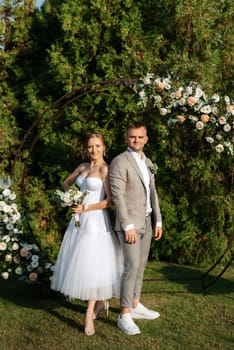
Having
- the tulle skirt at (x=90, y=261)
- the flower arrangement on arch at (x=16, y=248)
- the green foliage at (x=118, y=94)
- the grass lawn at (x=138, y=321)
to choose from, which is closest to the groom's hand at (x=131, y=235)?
the tulle skirt at (x=90, y=261)

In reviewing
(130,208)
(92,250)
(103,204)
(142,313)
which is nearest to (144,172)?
(130,208)

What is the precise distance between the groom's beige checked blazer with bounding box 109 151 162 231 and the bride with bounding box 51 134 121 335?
164 millimetres

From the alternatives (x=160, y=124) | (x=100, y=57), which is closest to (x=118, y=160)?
(x=160, y=124)

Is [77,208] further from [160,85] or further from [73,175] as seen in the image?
[160,85]

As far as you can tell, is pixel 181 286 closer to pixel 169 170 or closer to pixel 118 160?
pixel 169 170

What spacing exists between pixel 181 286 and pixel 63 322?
1817 mm

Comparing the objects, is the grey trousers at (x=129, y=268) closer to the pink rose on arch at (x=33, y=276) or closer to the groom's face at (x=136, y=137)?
the groom's face at (x=136, y=137)

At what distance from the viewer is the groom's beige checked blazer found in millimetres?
4414

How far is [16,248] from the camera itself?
199 inches

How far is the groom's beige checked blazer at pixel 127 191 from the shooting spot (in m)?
4.41

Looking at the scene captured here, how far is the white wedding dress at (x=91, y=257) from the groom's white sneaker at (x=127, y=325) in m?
0.23

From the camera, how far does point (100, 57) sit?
6.84 m

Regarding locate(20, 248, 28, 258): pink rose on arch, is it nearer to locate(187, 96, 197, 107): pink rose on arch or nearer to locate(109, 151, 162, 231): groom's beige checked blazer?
locate(109, 151, 162, 231): groom's beige checked blazer

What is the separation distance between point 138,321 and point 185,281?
1.58 metres
